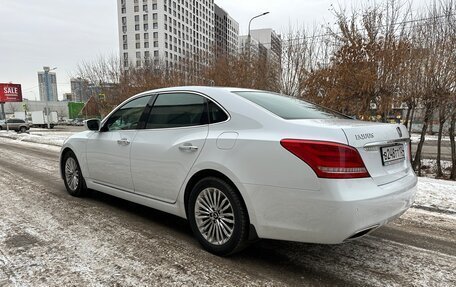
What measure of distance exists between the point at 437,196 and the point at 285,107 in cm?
377

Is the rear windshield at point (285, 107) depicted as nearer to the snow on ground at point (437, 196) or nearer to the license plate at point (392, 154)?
the license plate at point (392, 154)

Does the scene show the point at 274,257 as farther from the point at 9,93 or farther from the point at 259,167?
the point at 9,93

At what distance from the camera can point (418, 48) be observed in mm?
10031

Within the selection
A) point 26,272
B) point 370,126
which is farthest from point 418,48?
point 26,272

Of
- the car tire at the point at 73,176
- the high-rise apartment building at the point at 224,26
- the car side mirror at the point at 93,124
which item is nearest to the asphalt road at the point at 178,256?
the car tire at the point at 73,176

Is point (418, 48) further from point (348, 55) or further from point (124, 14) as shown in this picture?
point (124, 14)

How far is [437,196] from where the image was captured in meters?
5.52

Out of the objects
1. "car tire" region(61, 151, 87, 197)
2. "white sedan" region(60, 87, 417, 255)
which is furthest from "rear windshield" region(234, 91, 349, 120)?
"car tire" region(61, 151, 87, 197)

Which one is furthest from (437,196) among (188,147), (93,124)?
(93,124)

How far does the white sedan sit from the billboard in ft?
118

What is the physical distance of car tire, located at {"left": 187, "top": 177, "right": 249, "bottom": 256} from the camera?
2.97m

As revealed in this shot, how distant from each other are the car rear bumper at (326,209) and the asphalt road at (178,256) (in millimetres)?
450

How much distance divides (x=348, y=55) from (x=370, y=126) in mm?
8870

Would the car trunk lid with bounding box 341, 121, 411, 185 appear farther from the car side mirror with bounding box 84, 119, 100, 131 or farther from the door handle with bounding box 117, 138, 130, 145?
the car side mirror with bounding box 84, 119, 100, 131
